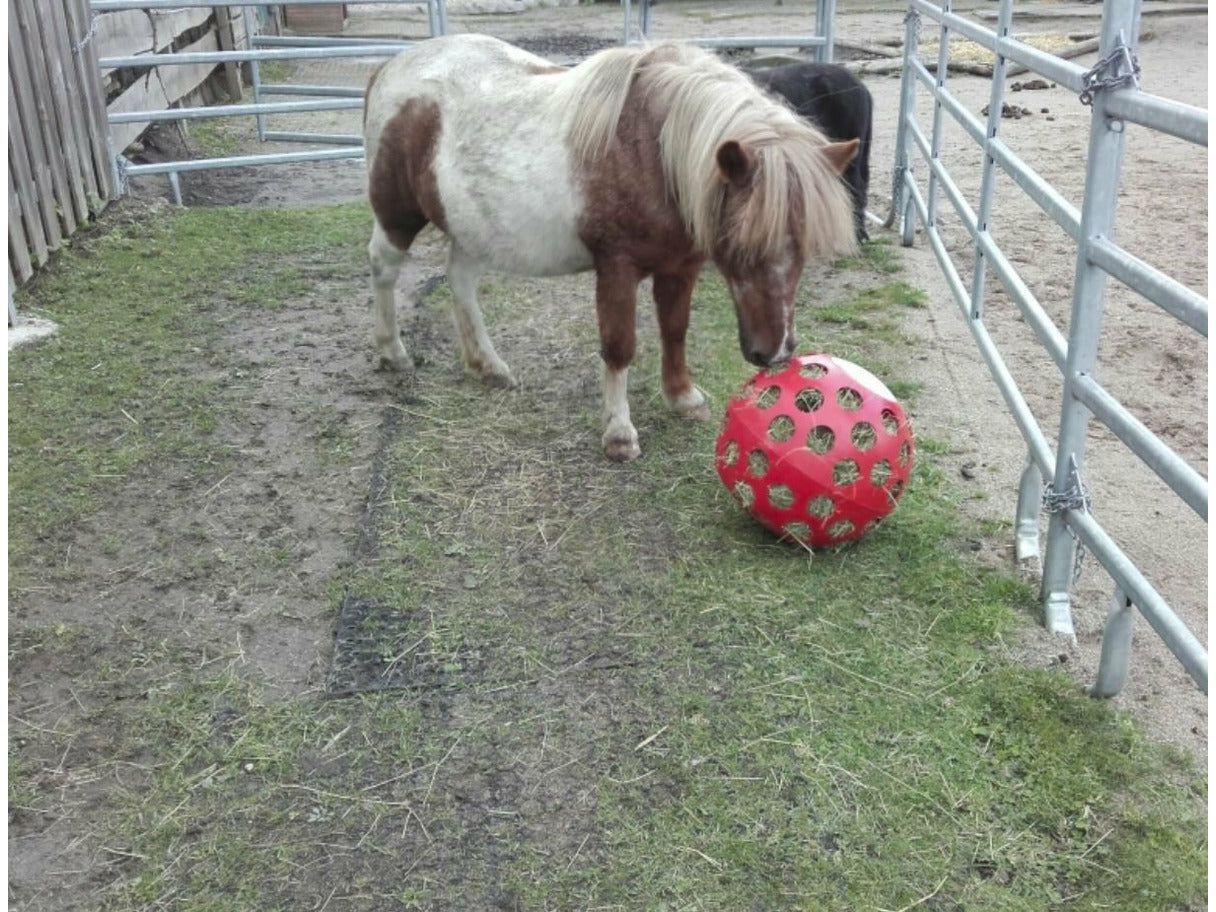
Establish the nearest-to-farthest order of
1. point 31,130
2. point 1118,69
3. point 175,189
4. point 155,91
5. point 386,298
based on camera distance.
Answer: point 1118,69 < point 386,298 < point 31,130 < point 175,189 < point 155,91

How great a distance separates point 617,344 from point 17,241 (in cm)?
323

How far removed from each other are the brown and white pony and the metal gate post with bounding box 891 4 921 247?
2.63 metres

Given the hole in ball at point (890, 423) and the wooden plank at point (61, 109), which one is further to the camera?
the wooden plank at point (61, 109)

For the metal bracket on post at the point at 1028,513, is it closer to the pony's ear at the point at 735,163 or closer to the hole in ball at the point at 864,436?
the hole in ball at the point at 864,436

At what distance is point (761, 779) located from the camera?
238 centimetres

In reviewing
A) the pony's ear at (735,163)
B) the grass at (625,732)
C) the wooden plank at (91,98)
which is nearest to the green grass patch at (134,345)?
the grass at (625,732)

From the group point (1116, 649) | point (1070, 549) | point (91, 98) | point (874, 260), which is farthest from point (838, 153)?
point (91, 98)

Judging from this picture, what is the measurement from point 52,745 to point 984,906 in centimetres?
211

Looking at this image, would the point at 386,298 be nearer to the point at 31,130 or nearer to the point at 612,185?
the point at 612,185

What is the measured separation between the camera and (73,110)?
6137mm

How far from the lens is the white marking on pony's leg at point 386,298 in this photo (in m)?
4.47

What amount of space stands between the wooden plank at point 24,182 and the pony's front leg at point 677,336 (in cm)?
335

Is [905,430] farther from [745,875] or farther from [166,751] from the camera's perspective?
[166,751]

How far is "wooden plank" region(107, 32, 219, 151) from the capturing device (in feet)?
24.4
